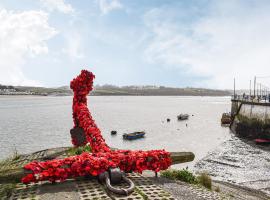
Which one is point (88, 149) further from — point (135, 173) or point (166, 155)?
point (166, 155)

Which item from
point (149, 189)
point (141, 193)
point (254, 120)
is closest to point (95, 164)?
point (141, 193)

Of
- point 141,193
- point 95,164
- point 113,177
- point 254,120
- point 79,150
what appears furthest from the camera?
point 254,120

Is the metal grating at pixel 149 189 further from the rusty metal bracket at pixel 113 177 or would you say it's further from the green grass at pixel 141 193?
the rusty metal bracket at pixel 113 177

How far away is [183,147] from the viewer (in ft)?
187

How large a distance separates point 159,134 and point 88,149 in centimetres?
5772

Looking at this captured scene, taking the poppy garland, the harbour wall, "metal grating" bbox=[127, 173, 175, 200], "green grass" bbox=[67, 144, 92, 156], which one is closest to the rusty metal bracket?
the poppy garland

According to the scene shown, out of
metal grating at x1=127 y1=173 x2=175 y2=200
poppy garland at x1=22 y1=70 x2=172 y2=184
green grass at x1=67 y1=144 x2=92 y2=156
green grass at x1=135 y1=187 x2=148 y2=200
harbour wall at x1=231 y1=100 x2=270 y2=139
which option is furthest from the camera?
harbour wall at x1=231 y1=100 x2=270 y2=139

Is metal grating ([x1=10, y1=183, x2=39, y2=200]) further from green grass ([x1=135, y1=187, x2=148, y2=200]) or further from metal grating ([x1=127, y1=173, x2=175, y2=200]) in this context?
metal grating ([x1=127, y1=173, x2=175, y2=200])

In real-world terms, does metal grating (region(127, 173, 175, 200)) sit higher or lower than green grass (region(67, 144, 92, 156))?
higher

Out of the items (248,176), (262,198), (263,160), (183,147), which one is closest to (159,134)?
(183,147)

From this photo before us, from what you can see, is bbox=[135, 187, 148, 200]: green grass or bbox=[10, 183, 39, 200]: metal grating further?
bbox=[135, 187, 148, 200]: green grass

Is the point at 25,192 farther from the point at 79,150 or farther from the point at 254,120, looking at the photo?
the point at 254,120

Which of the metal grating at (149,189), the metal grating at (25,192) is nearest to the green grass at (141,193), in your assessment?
the metal grating at (149,189)

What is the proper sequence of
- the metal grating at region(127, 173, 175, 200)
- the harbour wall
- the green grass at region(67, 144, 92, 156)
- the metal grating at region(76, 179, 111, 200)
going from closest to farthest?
1. the metal grating at region(76, 179, 111, 200)
2. the metal grating at region(127, 173, 175, 200)
3. the green grass at region(67, 144, 92, 156)
4. the harbour wall
